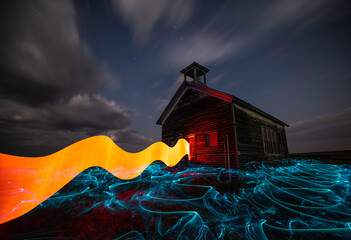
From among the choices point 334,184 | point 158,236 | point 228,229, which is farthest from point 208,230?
point 334,184

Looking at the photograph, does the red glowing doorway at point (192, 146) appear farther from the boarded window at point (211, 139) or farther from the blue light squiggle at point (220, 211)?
the blue light squiggle at point (220, 211)

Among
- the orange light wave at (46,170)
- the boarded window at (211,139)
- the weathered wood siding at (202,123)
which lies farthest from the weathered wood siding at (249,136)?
the orange light wave at (46,170)

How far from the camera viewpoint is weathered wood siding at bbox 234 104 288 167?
1013 cm

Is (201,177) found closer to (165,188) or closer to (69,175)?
(165,188)

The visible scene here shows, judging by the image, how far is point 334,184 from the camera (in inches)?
266

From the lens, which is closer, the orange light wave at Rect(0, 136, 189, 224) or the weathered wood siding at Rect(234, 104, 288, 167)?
the orange light wave at Rect(0, 136, 189, 224)

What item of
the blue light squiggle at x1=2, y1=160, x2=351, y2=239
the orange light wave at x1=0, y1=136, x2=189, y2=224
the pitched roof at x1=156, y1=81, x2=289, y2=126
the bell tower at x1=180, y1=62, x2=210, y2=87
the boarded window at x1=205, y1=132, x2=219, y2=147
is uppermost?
the bell tower at x1=180, y1=62, x2=210, y2=87

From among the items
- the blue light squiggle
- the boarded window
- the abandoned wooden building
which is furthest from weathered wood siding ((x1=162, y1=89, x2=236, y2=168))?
the blue light squiggle

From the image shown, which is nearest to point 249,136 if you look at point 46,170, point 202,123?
point 202,123

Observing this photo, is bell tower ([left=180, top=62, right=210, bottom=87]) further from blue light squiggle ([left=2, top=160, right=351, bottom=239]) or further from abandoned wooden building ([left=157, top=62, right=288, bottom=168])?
blue light squiggle ([left=2, top=160, right=351, bottom=239])

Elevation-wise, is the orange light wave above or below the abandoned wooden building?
below

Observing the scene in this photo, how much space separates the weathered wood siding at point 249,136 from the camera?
10133mm

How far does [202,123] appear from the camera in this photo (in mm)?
11945

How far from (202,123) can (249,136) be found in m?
3.97
